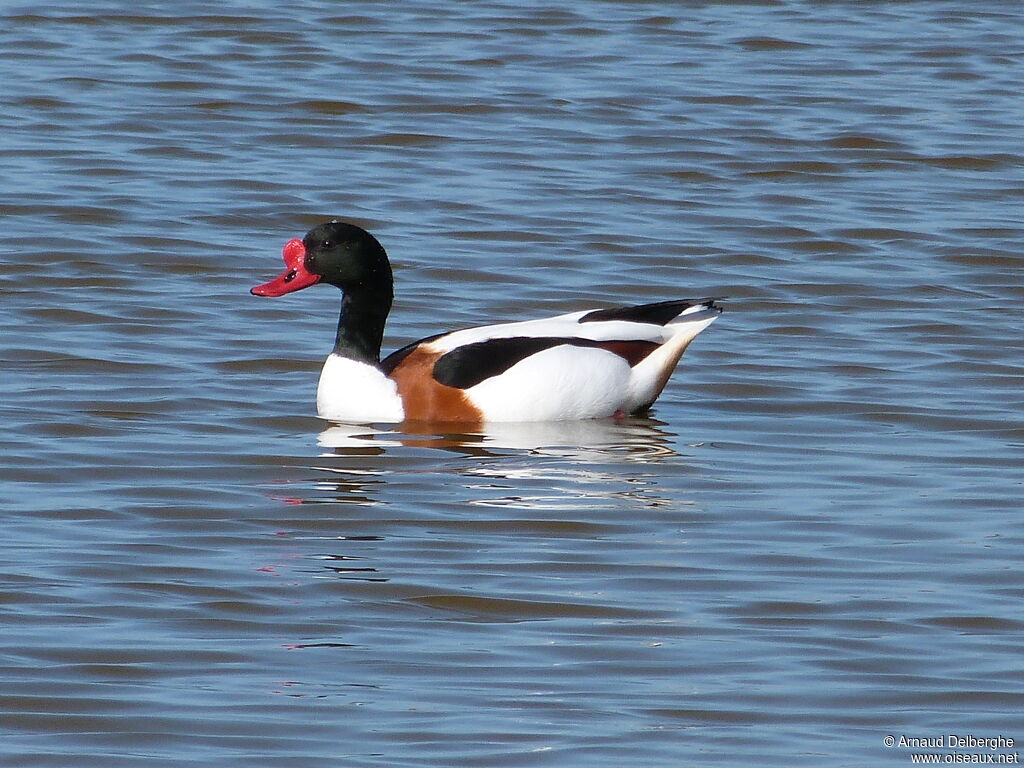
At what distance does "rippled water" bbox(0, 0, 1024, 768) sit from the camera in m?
5.54

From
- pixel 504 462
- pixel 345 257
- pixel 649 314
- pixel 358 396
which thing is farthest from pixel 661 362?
pixel 345 257

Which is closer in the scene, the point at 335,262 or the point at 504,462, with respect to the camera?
the point at 504,462

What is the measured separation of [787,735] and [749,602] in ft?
3.60

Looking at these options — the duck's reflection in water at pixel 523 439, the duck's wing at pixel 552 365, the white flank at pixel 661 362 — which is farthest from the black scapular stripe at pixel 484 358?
the white flank at pixel 661 362

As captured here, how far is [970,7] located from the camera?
21141mm

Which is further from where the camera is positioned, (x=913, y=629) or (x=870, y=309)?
(x=870, y=309)

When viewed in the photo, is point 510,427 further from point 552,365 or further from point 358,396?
→ point 358,396

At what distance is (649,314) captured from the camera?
366 inches

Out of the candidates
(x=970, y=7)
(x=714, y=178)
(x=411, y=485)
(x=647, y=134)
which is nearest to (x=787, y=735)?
(x=411, y=485)

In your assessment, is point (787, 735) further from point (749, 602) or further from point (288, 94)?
point (288, 94)

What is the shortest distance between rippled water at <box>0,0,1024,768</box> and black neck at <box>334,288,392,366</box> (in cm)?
33

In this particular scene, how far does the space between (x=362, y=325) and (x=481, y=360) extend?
691mm

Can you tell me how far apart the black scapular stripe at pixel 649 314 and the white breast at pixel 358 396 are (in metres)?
0.91

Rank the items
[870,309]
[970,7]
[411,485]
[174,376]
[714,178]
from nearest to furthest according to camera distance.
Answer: [411,485] → [174,376] → [870,309] → [714,178] → [970,7]
